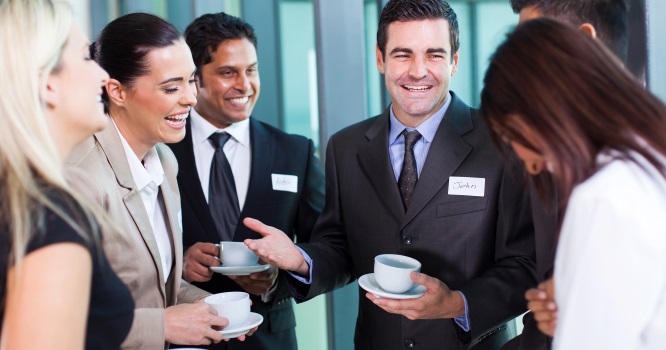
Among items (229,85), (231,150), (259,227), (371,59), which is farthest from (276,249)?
(371,59)

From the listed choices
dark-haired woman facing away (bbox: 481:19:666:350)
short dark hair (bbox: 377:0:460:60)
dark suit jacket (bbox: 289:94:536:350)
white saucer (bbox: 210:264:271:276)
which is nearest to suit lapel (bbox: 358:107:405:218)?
dark suit jacket (bbox: 289:94:536:350)

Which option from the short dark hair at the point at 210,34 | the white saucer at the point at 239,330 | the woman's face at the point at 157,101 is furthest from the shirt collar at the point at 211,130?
the white saucer at the point at 239,330

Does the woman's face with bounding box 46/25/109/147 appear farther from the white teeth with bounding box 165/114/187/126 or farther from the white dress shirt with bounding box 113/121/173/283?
the white teeth with bounding box 165/114/187/126

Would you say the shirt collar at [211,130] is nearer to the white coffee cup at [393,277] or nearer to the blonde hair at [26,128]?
the white coffee cup at [393,277]

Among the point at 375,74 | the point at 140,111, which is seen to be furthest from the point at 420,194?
the point at 375,74

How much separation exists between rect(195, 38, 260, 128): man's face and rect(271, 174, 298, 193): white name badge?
0.30m

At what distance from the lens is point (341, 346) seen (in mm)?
2959

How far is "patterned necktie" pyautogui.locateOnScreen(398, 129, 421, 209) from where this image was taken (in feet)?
6.59

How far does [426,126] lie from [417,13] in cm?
34

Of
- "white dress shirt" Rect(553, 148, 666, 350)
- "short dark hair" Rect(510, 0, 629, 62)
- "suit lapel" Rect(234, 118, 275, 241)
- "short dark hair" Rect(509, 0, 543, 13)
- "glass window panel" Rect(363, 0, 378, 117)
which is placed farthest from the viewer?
"glass window panel" Rect(363, 0, 378, 117)

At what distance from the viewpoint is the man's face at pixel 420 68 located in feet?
6.68

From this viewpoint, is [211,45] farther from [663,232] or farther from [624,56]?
[663,232]

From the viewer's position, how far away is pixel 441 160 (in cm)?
197

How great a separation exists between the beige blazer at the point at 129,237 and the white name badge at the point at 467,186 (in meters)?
0.81
